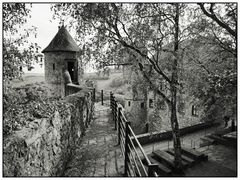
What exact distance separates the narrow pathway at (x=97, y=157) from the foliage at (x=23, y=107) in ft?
3.90

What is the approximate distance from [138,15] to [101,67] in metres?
1.85

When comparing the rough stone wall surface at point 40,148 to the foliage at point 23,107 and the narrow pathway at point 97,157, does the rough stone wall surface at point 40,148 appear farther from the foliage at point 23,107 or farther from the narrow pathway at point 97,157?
the narrow pathway at point 97,157

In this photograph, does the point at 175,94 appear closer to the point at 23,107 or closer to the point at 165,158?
the point at 165,158

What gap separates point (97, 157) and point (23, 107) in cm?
230

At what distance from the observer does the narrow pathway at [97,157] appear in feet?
12.2

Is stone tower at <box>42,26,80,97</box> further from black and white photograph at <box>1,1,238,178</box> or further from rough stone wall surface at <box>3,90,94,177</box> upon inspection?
rough stone wall surface at <box>3,90,94,177</box>

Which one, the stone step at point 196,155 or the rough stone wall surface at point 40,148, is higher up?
the rough stone wall surface at point 40,148

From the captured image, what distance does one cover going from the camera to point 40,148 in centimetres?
264

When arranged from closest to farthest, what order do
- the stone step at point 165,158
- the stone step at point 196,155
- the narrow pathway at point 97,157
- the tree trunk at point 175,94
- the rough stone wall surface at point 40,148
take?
the rough stone wall surface at point 40,148 → the narrow pathway at point 97,157 → the tree trunk at point 175,94 → the stone step at point 196,155 → the stone step at point 165,158

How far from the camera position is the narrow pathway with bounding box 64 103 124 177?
12.2ft

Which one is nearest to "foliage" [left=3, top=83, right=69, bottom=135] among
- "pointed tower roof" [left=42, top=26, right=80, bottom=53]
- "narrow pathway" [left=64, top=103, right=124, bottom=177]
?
"narrow pathway" [left=64, top=103, right=124, bottom=177]

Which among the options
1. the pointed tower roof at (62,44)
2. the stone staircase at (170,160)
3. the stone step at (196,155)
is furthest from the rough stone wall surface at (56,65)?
the stone step at (196,155)

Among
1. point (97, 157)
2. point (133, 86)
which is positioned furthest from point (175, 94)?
point (97, 157)

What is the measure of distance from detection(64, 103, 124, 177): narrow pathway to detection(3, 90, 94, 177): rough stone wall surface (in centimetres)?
29
